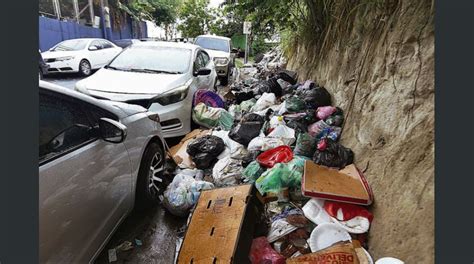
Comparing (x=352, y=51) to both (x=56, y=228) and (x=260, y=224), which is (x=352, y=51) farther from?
(x=56, y=228)


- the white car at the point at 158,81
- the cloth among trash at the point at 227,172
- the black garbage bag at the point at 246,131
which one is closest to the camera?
the cloth among trash at the point at 227,172

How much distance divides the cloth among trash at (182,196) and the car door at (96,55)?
921 centimetres

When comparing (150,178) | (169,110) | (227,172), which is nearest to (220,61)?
(169,110)

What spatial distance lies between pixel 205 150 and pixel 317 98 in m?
1.74

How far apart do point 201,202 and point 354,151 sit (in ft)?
5.12

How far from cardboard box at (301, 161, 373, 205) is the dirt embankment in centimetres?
8

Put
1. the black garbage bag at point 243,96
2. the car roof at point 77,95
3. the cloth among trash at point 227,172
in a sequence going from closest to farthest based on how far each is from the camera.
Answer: the car roof at point 77,95 < the cloth among trash at point 227,172 < the black garbage bag at point 243,96

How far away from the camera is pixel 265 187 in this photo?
285 centimetres

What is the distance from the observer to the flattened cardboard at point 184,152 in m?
4.11

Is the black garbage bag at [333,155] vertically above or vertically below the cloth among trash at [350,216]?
above

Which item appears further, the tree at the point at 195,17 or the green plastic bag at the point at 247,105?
the tree at the point at 195,17

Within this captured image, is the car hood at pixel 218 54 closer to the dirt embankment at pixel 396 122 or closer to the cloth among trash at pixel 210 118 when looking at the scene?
the cloth among trash at pixel 210 118

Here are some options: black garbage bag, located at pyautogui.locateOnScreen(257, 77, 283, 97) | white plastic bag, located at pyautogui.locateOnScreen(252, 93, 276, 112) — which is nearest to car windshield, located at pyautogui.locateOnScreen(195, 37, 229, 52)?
black garbage bag, located at pyautogui.locateOnScreen(257, 77, 283, 97)

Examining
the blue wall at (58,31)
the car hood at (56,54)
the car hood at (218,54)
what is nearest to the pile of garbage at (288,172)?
the car hood at (218,54)
